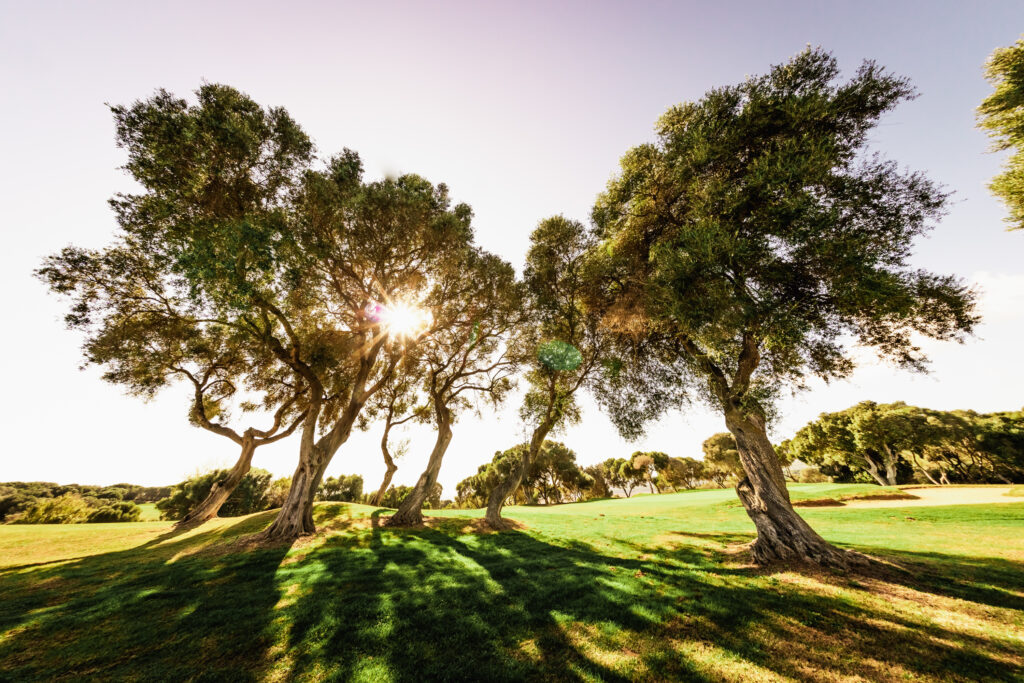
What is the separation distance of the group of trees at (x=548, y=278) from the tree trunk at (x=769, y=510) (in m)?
0.07

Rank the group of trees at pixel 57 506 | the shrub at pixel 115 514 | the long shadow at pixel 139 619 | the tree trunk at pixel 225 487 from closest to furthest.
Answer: the long shadow at pixel 139 619 → the tree trunk at pixel 225 487 → the group of trees at pixel 57 506 → the shrub at pixel 115 514

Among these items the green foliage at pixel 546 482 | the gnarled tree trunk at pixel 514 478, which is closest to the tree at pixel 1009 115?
the gnarled tree trunk at pixel 514 478

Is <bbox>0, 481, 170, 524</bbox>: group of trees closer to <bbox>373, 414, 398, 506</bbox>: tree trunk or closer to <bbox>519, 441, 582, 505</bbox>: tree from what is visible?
<bbox>373, 414, 398, 506</bbox>: tree trunk

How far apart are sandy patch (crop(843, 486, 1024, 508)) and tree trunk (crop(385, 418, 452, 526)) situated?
98.8 ft

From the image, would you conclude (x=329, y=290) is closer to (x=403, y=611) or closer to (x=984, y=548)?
(x=403, y=611)

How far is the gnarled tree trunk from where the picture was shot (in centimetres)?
1720

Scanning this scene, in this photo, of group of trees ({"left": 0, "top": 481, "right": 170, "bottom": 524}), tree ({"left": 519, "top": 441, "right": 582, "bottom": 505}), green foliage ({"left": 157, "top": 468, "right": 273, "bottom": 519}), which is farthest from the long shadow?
tree ({"left": 519, "top": 441, "right": 582, "bottom": 505})

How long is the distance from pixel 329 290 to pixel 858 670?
2082cm

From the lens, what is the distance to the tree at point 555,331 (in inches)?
656

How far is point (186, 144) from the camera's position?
40.1ft

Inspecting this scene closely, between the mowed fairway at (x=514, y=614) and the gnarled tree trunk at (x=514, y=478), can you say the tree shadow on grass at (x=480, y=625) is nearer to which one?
the mowed fairway at (x=514, y=614)

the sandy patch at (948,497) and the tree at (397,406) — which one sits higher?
the tree at (397,406)

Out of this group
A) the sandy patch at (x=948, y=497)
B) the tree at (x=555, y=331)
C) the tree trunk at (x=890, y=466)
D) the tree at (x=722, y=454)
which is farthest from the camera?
the tree at (x=722, y=454)

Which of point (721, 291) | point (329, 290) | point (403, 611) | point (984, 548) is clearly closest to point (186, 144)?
point (329, 290)
